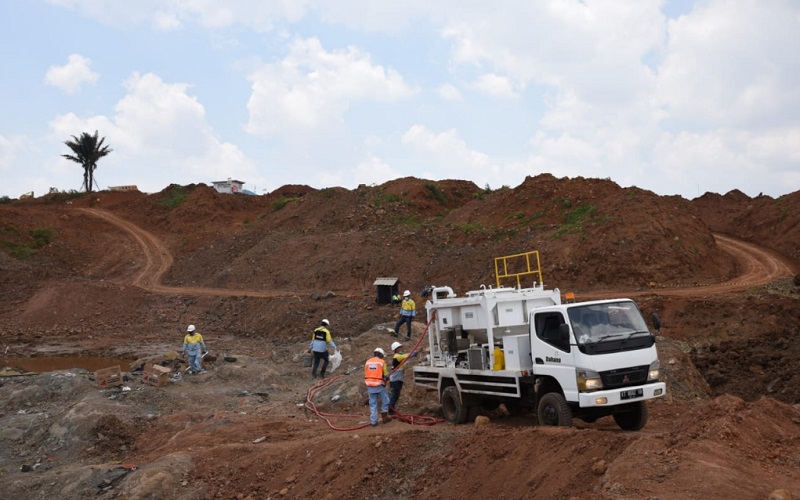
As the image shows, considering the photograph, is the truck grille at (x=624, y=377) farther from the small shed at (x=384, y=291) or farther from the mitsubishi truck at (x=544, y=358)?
the small shed at (x=384, y=291)

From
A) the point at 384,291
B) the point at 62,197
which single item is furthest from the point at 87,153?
the point at 384,291

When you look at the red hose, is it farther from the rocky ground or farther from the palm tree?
the palm tree

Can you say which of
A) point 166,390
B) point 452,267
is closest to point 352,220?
point 452,267

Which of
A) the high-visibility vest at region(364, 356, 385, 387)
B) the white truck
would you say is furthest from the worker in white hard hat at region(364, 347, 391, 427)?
the white truck

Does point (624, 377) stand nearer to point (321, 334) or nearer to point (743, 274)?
point (321, 334)

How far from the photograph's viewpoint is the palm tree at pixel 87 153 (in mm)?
69375

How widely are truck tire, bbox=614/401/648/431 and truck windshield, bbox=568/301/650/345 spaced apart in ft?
3.96

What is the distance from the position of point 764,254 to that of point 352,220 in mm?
24051

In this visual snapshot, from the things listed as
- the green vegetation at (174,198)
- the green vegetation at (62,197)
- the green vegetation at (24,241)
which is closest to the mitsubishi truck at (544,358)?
the green vegetation at (24,241)

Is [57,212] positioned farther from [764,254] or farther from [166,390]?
[764,254]

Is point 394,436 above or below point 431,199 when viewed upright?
below

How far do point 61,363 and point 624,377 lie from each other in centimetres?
2569

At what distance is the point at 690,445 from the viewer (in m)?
8.39

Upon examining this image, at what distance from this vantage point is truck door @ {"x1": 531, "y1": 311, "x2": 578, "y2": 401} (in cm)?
1075
